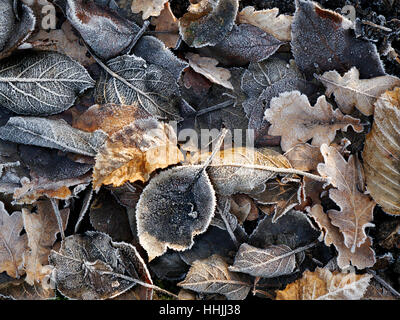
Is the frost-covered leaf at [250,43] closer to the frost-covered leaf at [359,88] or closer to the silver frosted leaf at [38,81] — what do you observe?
the frost-covered leaf at [359,88]

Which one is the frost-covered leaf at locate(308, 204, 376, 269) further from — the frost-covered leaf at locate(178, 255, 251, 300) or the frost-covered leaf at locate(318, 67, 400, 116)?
the frost-covered leaf at locate(318, 67, 400, 116)

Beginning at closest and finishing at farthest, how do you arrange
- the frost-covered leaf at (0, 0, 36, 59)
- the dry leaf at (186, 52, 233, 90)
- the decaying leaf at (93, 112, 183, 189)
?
the decaying leaf at (93, 112, 183, 189) < the frost-covered leaf at (0, 0, 36, 59) < the dry leaf at (186, 52, 233, 90)

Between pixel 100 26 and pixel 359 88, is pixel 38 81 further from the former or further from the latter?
pixel 359 88

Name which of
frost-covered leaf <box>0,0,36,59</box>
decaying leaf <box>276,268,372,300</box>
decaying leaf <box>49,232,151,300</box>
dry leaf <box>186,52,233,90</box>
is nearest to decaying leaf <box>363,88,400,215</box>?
decaying leaf <box>276,268,372,300</box>
